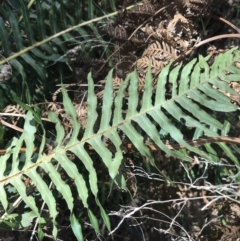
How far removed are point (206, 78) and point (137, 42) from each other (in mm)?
279

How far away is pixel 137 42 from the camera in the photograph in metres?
1.27

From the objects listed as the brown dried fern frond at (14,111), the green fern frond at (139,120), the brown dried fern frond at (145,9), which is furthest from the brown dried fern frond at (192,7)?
the brown dried fern frond at (14,111)

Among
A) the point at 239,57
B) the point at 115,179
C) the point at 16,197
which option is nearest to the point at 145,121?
the point at 115,179

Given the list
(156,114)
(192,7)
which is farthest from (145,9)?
(156,114)

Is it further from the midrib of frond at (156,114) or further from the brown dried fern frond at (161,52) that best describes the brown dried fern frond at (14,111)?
the brown dried fern frond at (161,52)

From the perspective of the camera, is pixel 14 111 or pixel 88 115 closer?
pixel 88 115

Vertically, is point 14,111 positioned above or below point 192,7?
below

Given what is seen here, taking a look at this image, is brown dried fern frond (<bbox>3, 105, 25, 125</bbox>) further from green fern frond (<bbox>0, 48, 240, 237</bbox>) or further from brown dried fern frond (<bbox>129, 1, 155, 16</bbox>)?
brown dried fern frond (<bbox>129, 1, 155, 16</bbox>)

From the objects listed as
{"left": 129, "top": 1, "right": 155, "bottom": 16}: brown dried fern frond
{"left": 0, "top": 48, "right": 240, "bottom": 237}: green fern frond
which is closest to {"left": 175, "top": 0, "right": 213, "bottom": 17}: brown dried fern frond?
{"left": 129, "top": 1, "right": 155, "bottom": 16}: brown dried fern frond

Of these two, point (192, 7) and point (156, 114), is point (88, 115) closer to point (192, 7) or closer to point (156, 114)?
point (156, 114)

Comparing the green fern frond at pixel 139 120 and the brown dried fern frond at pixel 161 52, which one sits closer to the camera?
the green fern frond at pixel 139 120

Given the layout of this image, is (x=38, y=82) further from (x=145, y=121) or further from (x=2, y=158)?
(x=145, y=121)

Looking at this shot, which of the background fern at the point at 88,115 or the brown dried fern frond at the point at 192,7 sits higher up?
the brown dried fern frond at the point at 192,7

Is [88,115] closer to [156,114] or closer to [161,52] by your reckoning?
[156,114]
